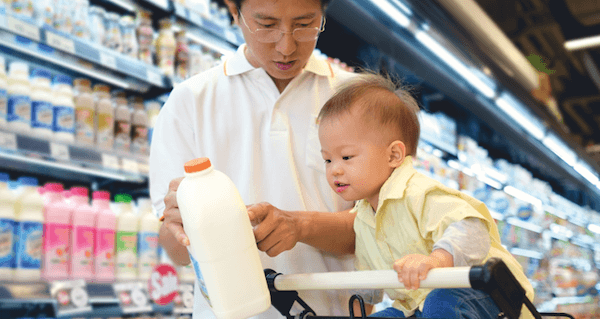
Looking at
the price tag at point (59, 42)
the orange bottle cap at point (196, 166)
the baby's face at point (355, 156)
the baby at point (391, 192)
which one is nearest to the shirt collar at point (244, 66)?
the baby at point (391, 192)

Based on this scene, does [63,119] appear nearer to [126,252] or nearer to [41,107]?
[41,107]

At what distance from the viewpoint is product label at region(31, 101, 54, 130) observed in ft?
6.04

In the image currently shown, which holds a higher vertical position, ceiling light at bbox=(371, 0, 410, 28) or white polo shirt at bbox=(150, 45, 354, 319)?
ceiling light at bbox=(371, 0, 410, 28)

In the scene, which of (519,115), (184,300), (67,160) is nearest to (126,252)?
(184,300)

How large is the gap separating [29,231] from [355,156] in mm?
1154

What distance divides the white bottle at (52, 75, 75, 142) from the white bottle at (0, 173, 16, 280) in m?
0.28

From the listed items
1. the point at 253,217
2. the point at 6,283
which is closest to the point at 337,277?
the point at 253,217

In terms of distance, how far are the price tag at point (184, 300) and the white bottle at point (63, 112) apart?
70 cm

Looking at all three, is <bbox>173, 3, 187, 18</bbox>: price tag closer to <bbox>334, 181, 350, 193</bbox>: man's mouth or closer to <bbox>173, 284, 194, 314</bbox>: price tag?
<bbox>173, 284, 194, 314</bbox>: price tag

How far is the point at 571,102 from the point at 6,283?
8469 mm

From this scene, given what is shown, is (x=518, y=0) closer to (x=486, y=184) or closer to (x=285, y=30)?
(x=486, y=184)

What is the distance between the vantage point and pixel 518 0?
565cm

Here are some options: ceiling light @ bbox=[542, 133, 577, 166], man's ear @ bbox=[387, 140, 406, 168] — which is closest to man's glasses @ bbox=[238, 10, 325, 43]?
man's ear @ bbox=[387, 140, 406, 168]

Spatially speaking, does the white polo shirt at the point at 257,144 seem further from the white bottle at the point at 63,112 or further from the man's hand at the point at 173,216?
the white bottle at the point at 63,112
